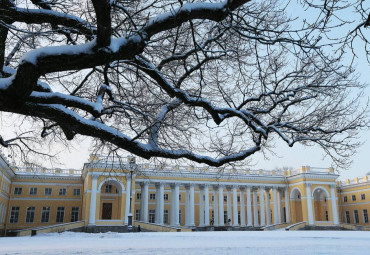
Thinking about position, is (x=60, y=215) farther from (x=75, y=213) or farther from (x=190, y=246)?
(x=190, y=246)

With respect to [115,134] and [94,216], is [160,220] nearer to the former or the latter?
[94,216]

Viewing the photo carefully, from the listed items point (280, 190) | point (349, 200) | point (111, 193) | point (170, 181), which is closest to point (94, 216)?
point (111, 193)

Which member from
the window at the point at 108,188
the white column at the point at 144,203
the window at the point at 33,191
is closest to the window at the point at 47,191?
the window at the point at 33,191

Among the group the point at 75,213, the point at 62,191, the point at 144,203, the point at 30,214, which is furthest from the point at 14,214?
the point at 144,203

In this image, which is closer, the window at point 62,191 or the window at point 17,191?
the window at point 17,191

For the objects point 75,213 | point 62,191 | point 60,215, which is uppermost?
point 62,191

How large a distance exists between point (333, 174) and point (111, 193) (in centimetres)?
3245

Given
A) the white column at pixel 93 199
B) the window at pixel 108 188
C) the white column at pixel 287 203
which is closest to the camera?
the white column at pixel 93 199

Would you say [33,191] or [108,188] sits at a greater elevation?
[108,188]

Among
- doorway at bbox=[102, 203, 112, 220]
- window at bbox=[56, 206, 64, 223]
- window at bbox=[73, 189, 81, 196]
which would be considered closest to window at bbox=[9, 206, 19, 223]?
window at bbox=[56, 206, 64, 223]

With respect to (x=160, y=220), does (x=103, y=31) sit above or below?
above

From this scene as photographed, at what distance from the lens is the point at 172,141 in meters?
10.3

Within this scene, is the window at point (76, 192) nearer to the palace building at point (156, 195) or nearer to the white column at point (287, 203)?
the palace building at point (156, 195)

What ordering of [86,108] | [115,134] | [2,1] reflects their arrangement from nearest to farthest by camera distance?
[2,1], [86,108], [115,134]
